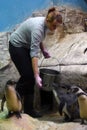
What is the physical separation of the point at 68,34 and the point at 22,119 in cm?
356

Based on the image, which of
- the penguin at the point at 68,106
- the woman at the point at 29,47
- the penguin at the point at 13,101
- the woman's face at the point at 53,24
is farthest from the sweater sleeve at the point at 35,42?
the penguin at the point at 68,106

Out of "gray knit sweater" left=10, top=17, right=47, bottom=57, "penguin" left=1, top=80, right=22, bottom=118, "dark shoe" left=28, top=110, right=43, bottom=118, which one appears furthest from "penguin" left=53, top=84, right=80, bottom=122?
"gray knit sweater" left=10, top=17, right=47, bottom=57

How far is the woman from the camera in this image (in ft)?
21.3

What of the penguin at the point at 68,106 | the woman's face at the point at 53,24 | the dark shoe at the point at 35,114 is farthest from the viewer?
the dark shoe at the point at 35,114

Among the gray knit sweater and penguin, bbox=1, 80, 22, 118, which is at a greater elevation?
the gray knit sweater

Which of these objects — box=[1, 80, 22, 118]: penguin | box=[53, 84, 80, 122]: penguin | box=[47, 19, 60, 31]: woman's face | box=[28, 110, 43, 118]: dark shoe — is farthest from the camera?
box=[28, 110, 43, 118]: dark shoe

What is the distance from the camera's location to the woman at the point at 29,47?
6501 millimetres

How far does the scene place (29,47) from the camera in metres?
7.07

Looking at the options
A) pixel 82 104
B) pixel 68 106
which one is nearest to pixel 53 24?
pixel 82 104

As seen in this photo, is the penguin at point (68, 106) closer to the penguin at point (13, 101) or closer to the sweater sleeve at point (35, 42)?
the penguin at point (13, 101)

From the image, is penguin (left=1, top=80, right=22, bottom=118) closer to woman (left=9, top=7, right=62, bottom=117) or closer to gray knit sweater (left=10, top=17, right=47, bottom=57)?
woman (left=9, top=7, right=62, bottom=117)

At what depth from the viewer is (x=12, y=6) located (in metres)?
9.67

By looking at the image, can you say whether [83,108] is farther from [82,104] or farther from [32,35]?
[32,35]

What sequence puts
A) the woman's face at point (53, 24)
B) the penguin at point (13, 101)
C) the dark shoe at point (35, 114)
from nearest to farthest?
1. the woman's face at point (53, 24)
2. the penguin at point (13, 101)
3. the dark shoe at point (35, 114)
